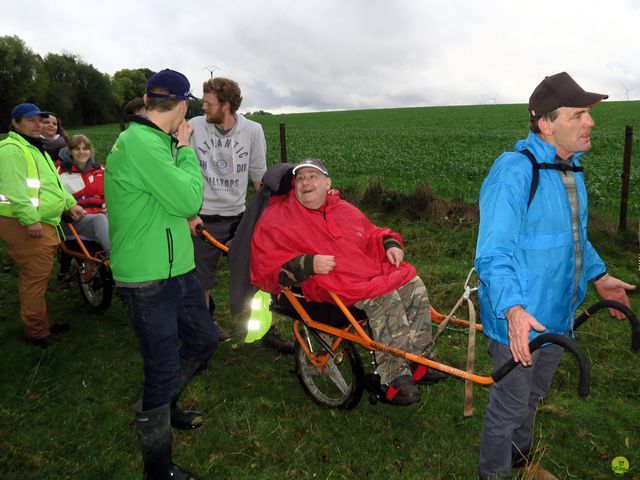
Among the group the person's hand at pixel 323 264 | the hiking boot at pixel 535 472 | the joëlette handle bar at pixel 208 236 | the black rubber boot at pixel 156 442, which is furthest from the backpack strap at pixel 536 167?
the joëlette handle bar at pixel 208 236

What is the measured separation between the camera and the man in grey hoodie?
Answer: 4688 millimetres

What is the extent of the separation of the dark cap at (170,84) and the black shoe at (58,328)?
4069 millimetres

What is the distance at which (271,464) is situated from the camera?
3.59 metres

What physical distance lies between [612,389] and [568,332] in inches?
83.1

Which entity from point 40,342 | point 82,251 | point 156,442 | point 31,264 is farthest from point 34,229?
point 156,442

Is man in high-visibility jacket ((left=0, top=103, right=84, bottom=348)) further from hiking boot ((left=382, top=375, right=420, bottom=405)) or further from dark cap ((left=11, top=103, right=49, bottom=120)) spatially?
hiking boot ((left=382, top=375, right=420, bottom=405))

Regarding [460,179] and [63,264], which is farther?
[460,179]

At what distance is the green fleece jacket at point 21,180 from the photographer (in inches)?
187

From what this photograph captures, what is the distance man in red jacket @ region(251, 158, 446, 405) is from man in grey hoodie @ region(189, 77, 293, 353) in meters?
0.93

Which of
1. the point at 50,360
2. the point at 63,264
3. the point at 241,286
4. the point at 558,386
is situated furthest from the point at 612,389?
the point at 63,264

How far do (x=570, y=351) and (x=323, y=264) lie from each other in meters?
1.84

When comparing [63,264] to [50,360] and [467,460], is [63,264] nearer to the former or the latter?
[50,360]

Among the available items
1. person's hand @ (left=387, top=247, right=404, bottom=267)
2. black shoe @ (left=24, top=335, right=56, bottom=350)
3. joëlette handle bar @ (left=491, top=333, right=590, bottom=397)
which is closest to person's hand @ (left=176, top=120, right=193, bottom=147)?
person's hand @ (left=387, top=247, right=404, bottom=267)

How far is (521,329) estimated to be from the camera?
216 cm
